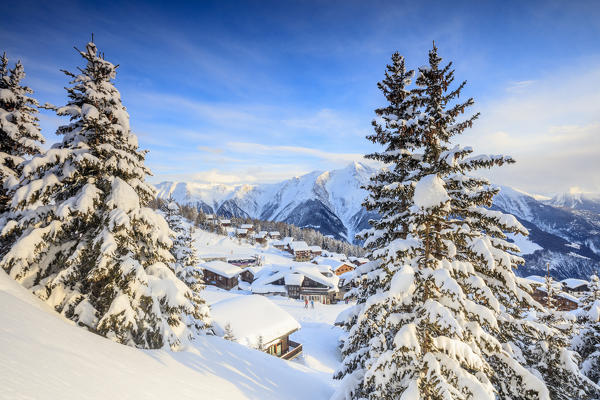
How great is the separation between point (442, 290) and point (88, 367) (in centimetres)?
830

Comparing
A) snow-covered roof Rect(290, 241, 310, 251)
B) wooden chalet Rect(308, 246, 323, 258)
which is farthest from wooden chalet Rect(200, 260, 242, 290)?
wooden chalet Rect(308, 246, 323, 258)

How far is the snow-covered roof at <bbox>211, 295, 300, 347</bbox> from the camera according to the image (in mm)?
24422

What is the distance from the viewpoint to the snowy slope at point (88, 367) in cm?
439

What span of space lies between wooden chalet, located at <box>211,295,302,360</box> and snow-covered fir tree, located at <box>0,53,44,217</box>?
1724 centimetres

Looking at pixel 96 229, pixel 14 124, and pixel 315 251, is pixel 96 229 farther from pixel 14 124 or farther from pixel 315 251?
pixel 315 251

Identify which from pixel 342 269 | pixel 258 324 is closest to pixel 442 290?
pixel 258 324

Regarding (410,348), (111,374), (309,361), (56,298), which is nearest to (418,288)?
(410,348)

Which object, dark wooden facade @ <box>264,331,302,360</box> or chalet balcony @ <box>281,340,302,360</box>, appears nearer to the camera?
dark wooden facade @ <box>264,331,302,360</box>

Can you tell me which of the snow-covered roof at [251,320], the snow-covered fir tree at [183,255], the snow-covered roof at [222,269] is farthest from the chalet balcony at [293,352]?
the snow-covered roof at [222,269]

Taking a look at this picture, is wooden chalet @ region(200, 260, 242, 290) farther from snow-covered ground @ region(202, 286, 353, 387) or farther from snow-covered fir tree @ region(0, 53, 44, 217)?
snow-covered fir tree @ region(0, 53, 44, 217)

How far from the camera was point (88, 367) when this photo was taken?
18.5 ft

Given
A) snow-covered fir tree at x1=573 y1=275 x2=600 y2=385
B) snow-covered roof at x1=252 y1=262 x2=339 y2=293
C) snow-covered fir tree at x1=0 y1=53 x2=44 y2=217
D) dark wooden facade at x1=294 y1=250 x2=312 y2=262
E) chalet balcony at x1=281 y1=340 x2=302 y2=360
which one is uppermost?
snow-covered fir tree at x1=0 y1=53 x2=44 y2=217

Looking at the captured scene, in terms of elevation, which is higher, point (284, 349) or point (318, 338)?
point (284, 349)

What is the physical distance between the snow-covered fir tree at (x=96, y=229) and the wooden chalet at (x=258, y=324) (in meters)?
14.9
